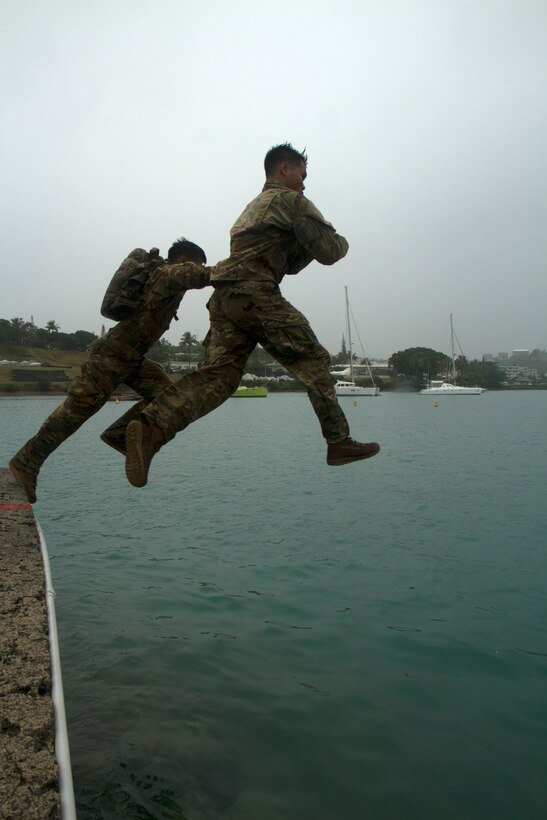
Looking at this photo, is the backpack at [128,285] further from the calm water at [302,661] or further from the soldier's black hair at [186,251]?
the calm water at [302,661]

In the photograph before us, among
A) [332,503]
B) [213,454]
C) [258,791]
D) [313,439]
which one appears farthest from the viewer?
[313,439]

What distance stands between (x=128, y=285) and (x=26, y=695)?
300cm

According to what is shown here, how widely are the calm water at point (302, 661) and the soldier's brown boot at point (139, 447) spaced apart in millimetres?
2013

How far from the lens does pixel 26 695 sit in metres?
2.79

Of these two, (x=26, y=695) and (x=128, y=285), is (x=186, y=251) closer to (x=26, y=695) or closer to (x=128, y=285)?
(x=128, y=285)

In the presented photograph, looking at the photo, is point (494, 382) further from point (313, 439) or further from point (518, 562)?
point (518, 562)

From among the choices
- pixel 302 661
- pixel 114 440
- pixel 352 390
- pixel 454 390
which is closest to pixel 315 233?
pixel 114 440

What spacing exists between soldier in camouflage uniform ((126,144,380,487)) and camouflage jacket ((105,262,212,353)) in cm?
25

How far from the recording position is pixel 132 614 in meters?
8.03

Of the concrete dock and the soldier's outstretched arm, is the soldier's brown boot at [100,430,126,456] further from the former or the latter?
the soldier's outstretched arm

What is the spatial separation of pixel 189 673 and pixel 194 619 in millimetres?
1679

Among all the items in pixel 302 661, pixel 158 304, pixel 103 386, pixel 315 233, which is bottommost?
pixel 302 661

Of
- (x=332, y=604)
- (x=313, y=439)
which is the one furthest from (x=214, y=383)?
(x=313, y=439)

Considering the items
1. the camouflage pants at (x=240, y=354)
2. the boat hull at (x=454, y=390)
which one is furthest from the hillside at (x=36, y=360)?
the camouflage pants at (x=240, y=354)
